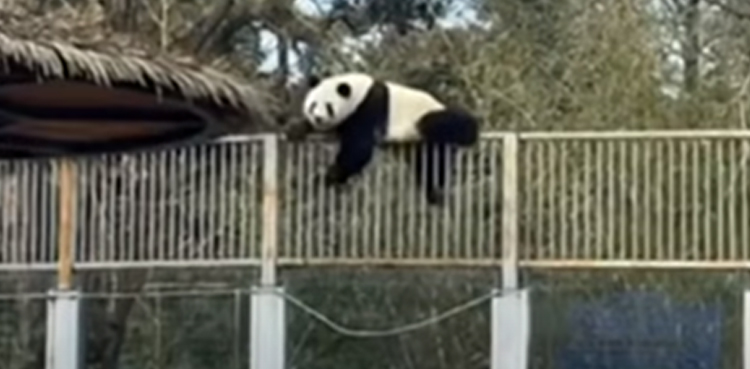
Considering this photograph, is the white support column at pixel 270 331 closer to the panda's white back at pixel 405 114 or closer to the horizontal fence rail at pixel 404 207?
the horizontal fence rail at pixel 404 207

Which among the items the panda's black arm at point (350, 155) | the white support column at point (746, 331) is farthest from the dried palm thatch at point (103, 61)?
the white support column at point (746, 331)

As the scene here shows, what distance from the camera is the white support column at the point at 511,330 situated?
749 centimetres

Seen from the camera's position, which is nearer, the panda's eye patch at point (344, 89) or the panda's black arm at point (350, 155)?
the panda's black arm at point (350, 155)

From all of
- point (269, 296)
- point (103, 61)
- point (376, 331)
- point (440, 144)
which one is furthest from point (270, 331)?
point (103, 61)

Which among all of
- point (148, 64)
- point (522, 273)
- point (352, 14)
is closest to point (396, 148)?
point (522, 273)

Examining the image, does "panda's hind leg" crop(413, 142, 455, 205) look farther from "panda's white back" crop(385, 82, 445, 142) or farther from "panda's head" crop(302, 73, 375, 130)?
"panda's head" crop(302, 73, 375, 130)

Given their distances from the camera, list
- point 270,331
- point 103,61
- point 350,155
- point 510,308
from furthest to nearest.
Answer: point 270,331 < point 350,155 < point 510,308 < point 103,61

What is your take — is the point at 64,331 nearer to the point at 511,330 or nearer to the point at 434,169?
the point at 434,169

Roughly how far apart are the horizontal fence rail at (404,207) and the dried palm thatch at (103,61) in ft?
9.77

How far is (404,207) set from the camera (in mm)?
7852

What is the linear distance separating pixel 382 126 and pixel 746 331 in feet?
6.48

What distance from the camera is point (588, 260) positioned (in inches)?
296

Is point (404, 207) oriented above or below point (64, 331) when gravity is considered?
above

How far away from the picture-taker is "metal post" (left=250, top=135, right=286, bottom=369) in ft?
25.6
